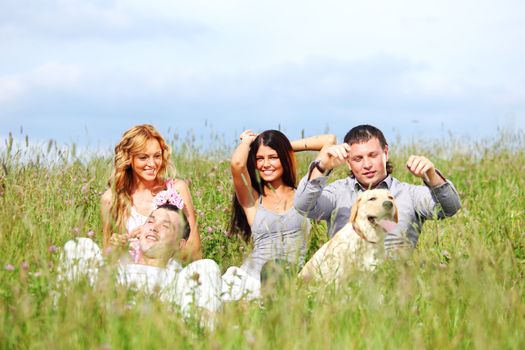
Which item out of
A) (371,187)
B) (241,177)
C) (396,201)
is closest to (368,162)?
(371,187)

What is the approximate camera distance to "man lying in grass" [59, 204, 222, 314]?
3.41 meters

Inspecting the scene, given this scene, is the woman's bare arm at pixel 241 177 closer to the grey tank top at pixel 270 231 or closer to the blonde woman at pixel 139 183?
the grey tank top at pixel 270 231

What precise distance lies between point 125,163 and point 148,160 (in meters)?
0.21

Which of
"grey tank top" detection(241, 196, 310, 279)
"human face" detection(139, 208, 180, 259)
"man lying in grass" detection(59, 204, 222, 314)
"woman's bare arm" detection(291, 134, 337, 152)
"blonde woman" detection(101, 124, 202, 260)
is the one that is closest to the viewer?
"man lying in grass" detection(59, 204, 222, 314)

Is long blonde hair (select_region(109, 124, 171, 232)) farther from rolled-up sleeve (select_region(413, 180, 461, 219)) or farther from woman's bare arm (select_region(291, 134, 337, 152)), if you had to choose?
rolled-up sleeve (select_region(413, 180, 461, 219))

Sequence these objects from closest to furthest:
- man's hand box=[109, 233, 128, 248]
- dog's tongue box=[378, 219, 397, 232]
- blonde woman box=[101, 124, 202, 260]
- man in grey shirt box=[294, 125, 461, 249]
Answer: dog's tongue box=[378, 219, 397, 232]
man in grey shirt box=[294, 125, 461, 249]
man's hand box=[109, 233, 128, 248]
blonde woman box=[101, 124, 202, 260]

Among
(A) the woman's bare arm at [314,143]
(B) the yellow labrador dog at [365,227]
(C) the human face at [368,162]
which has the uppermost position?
(A) the woman's bare arm at [314,143]

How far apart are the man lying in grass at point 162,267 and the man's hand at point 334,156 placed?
0.94 m

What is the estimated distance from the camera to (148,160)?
5785mm

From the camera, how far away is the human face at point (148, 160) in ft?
19.0

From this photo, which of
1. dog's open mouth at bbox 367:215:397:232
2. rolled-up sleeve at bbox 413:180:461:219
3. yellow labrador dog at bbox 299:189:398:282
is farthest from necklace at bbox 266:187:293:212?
dog's open mouth at bbox 367:215:397:232

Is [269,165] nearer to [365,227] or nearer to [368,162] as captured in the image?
[368,162]

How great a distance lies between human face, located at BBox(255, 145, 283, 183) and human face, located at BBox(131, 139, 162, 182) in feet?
2.84

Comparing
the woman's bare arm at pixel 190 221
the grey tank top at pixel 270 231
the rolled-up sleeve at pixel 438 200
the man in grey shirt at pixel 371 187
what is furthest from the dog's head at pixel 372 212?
the woman's bare arm at pixel 190 221
